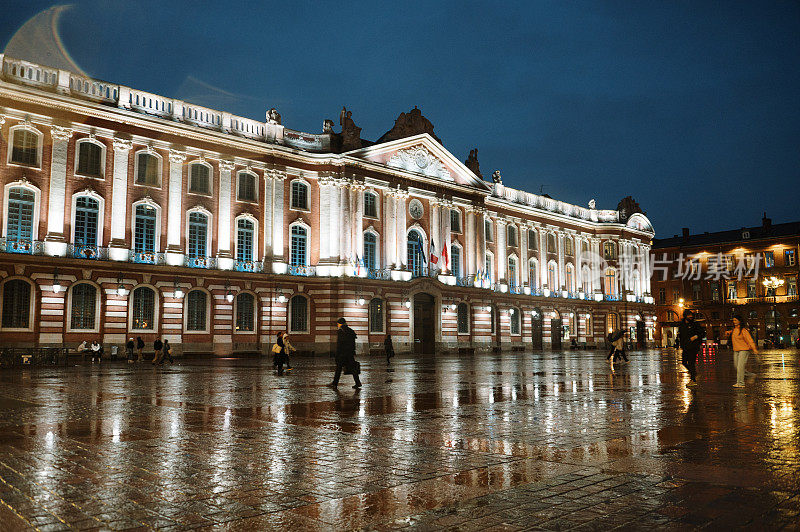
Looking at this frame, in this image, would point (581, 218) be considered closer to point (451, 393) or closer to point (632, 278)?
point (632, 278)

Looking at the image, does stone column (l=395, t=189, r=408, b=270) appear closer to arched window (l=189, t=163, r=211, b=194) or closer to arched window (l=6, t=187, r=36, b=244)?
arched window (l=189, t=163, r=211, b=194)

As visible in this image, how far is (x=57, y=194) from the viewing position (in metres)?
31.9

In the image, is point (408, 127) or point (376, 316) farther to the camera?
point (408, 127)

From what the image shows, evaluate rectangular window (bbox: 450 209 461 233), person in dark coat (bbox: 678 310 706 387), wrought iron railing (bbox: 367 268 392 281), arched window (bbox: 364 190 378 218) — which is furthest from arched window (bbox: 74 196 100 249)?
person in dark coat (bbox: 678 310 706 387)

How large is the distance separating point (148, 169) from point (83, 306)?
27.3ft

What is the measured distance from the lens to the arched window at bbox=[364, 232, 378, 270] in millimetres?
43375

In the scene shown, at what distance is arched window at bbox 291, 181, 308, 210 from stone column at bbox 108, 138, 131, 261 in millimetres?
10383

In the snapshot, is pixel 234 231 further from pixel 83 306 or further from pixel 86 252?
pixel 83 306

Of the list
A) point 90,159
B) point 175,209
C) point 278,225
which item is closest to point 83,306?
point 175,209

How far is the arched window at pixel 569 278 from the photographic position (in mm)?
61938

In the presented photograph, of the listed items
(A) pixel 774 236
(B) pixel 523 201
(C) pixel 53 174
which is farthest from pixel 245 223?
(A) pixel 774 236

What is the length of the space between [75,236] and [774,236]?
72.5 meters

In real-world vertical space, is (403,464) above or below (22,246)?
below

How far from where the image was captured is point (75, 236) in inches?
1278
